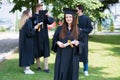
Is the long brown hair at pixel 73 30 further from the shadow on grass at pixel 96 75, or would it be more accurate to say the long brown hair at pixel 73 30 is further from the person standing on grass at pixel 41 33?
the person standing on grass at pixel 41 33

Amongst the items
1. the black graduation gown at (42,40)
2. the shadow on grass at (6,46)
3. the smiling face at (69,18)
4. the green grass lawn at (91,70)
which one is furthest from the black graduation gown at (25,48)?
the shadow on grass at (6,46)

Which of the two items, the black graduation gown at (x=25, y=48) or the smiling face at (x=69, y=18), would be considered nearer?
the smiling face at (x=69, y=18)

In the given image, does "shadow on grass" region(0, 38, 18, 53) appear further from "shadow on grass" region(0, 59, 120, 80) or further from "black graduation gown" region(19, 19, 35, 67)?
"black graduation gown" region(19, 19, 35, 67)

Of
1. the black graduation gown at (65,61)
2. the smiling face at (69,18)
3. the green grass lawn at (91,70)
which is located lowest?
the green grass lawn at (91,70)

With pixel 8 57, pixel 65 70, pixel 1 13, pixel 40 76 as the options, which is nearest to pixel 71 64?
pixel 65 70

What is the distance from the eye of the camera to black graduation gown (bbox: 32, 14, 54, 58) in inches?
475

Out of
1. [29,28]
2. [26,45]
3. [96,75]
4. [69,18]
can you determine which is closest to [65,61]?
[69,18]

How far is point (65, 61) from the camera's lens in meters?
8.48

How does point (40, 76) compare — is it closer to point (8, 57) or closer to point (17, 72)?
point (17, 72)

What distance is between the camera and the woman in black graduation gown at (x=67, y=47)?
27.0 ft

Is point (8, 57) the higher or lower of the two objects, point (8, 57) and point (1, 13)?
the higher

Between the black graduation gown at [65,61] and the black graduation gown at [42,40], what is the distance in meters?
3.60

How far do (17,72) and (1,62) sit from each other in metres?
2.39

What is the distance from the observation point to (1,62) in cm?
1466
